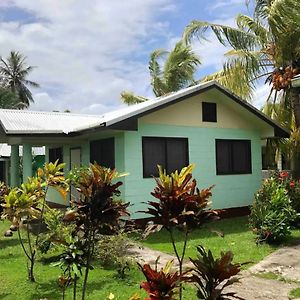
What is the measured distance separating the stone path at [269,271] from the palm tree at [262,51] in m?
7.16

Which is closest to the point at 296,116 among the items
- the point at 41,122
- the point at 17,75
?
the point at 41,122

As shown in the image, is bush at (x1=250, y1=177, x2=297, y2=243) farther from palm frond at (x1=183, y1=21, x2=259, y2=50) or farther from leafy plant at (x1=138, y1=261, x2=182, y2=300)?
palm frond at (x1=183, y1=21, x2=259, y2=50)

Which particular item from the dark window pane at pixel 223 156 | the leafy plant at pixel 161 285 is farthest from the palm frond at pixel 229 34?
the leafy plant at pixel 161 285

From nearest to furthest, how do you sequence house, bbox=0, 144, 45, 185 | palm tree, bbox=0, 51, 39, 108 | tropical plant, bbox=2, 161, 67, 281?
tropical plant, bbox=2, 161, 67, 281
house, bbox=0, 144, 45, 185
palm tree, bbox=0, 51, 39, 108

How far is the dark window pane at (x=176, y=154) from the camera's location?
482 inches

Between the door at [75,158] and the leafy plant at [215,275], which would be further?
the door at [75,158]

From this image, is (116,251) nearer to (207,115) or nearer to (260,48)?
(207,115)

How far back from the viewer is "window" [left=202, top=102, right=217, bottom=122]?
13.2 metres

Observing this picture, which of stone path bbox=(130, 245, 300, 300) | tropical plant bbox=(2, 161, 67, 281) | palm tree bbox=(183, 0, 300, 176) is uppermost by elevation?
palm tree bbox=(183, 0, 300, 176)

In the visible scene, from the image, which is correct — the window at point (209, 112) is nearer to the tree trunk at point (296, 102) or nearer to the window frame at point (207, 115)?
the window frame at point (207, 115)

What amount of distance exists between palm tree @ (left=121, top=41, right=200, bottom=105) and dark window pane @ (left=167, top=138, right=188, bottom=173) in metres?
13.7

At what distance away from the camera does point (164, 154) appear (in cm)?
1215

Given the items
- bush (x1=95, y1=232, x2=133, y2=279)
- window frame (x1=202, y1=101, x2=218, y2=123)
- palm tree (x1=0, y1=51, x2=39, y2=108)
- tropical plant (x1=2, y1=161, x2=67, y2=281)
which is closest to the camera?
tropical plant (x1=2, y1=161, x2=67, y2=281)

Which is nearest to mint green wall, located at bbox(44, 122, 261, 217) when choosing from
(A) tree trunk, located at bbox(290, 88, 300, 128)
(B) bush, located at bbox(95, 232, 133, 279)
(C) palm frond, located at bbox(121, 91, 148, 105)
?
(A) tree trunk, located at bbox(290, 88, 300, 128)
